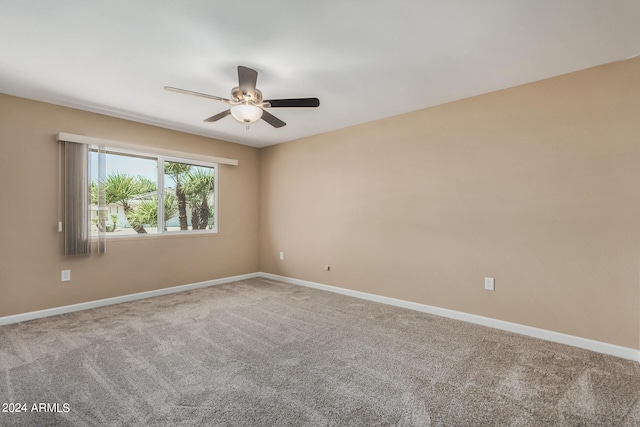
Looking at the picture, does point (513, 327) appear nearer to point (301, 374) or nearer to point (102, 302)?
point (301, 374)

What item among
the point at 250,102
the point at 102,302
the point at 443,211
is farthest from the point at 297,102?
the point at 102,302

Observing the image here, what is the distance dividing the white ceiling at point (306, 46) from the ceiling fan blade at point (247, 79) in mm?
162

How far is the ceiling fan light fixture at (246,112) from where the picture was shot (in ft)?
8.25

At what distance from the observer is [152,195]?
412 cm

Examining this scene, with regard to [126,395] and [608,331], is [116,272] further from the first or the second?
[608,331]

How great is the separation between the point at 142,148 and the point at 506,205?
4290mm

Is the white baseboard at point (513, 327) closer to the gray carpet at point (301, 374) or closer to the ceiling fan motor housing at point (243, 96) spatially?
the gray carpet at point (301, 374)

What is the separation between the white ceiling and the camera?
1.81 metres

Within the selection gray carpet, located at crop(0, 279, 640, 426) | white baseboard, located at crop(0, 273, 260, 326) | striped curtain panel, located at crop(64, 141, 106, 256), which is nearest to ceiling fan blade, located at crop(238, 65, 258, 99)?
gray carpet, located at crop(0, 279, 640, 426)

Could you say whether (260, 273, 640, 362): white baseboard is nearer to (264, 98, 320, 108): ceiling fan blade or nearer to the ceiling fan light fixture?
(264, 98, 320, 108): ceiling fan blade

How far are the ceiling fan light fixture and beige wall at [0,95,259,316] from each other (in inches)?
83.5

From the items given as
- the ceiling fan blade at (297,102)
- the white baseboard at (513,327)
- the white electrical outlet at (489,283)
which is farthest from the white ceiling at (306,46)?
the white baseboard at (513,327)

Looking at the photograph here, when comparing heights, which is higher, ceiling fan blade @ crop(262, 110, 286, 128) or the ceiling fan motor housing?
the ceiling fan motor housing

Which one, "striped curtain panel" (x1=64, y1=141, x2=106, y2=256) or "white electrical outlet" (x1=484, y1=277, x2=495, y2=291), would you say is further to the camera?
"striped curtain panel" (x1=64, y1=141, x2=106, y2=256)
